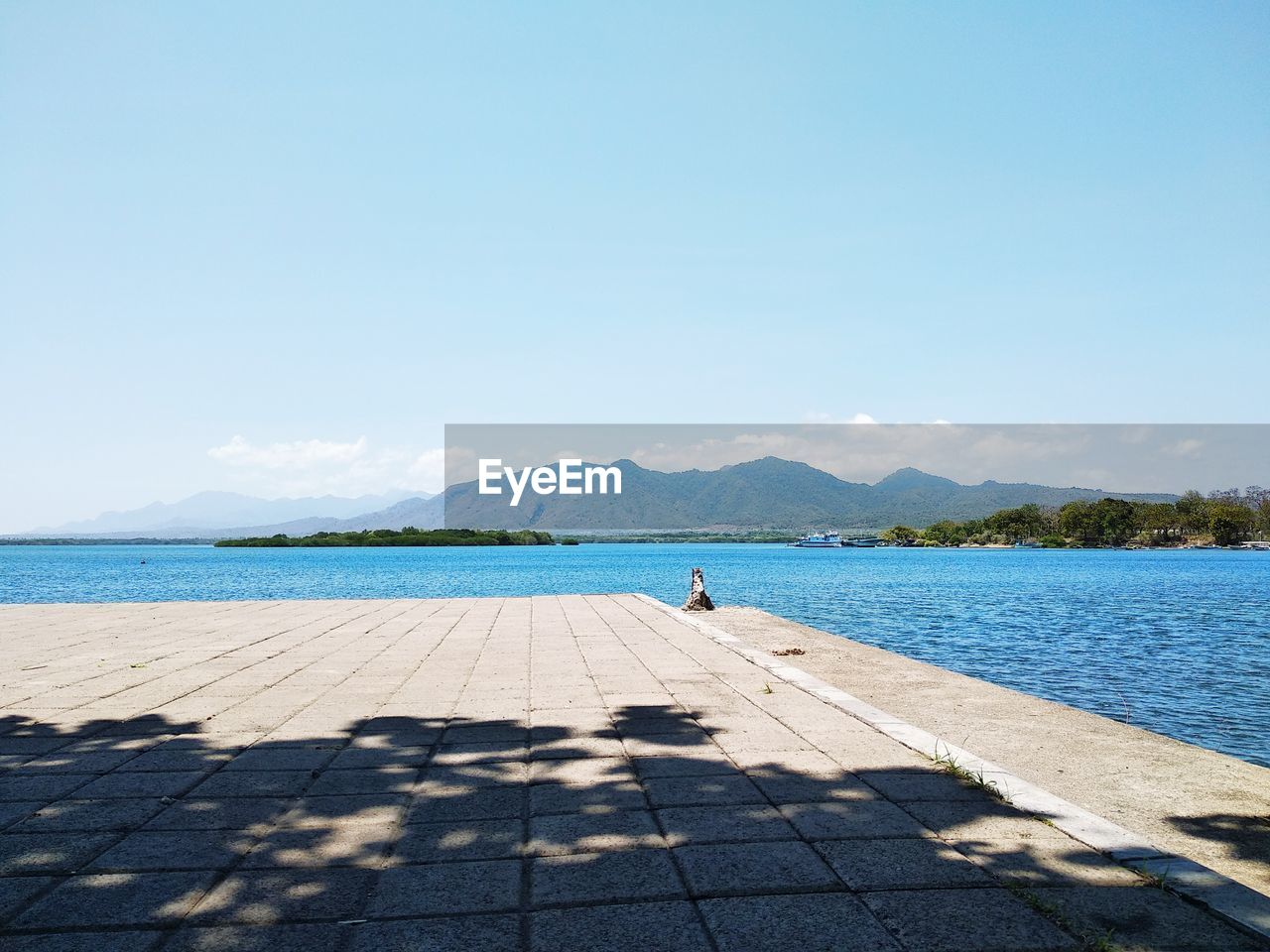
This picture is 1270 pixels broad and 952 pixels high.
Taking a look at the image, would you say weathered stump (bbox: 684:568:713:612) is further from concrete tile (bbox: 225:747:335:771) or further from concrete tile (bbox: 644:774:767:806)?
concrete tile (bbox: 644:774:767:806)

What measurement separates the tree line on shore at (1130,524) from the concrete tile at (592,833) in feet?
606

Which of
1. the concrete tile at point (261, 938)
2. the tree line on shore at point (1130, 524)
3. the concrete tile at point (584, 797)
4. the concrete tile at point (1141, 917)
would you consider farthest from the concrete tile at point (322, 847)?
the tree line on shore at point (1130, 524)

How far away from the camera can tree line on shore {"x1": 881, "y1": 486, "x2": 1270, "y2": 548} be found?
164 m

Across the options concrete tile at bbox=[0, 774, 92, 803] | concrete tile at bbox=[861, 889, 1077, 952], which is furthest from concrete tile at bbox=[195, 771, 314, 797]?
concrete tile at bbox=[861, 889, 1077, 952]

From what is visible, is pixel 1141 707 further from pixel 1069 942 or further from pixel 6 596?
pixel 6 596

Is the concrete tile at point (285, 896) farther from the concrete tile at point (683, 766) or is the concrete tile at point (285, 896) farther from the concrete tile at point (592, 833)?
the concrete tile at point (683, 766)

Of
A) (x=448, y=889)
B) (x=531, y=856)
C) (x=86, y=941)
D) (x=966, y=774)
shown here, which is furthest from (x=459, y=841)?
(x=966, y=774)

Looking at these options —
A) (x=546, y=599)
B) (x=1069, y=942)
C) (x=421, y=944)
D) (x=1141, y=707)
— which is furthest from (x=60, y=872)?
(x=546, y=599)

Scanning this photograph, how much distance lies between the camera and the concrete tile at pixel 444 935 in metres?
2.88

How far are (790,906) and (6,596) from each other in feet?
149

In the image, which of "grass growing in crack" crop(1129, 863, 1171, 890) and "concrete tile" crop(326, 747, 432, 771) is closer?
"grass growing in crack" crop(1129, 863, 1171, 890)

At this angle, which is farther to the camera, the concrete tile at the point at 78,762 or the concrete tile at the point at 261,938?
the concrete tile at the point at 78,762

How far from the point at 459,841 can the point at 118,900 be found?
1383 mm

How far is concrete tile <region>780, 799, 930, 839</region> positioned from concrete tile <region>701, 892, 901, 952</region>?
2.43 feet
